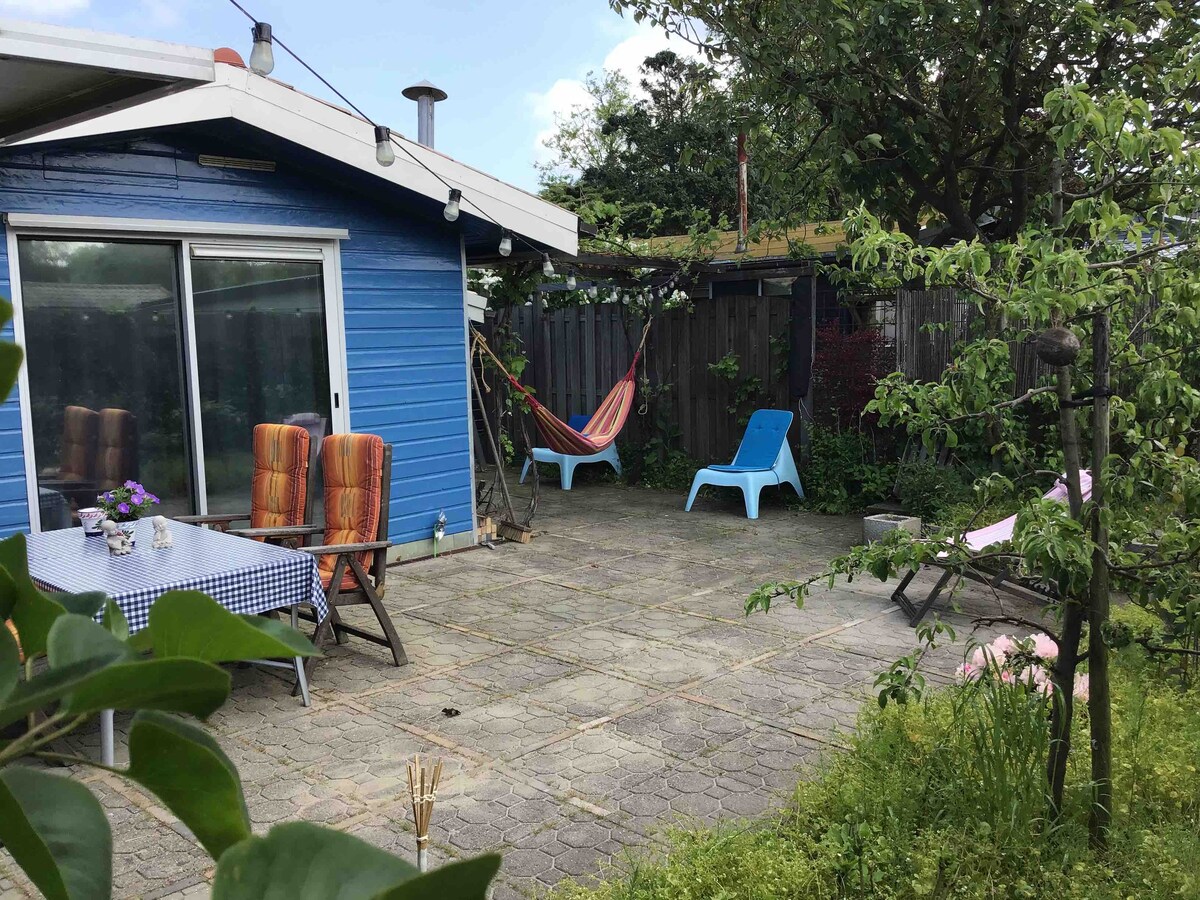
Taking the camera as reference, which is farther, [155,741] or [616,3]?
[616,3]

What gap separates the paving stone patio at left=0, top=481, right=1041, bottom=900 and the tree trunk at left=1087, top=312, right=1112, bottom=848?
0.96m

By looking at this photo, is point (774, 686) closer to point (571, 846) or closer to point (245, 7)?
point (571, 846)

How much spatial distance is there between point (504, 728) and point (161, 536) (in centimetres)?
176

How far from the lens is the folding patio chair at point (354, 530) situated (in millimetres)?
4566

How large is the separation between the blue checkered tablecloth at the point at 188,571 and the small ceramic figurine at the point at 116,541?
38 millimetres

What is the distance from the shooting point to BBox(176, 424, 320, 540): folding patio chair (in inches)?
199

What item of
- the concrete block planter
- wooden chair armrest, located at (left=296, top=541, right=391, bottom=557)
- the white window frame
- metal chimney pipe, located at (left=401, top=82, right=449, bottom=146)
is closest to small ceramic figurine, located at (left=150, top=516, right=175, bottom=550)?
wooden chair armrest, located at (left=296, top=541, right=391, bottom=557)

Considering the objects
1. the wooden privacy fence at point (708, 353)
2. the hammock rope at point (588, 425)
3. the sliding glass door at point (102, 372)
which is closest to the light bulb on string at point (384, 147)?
the sliding glass door at point (102, 372)

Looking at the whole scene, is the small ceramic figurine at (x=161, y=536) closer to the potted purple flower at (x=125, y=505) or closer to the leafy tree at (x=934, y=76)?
the potted purple flower at (x=125, y=505)

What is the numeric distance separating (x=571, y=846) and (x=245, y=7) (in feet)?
12.0

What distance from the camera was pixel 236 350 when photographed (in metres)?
5.96

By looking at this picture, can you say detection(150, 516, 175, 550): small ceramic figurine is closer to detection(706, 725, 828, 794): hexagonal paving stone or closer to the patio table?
the patio table

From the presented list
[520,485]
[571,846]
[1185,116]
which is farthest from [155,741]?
[520,485]

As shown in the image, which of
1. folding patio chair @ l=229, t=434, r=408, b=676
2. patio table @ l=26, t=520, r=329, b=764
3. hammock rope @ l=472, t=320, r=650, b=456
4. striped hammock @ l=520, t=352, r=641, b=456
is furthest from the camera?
striped hammock @ l=520, t=352, r=641, b=456
